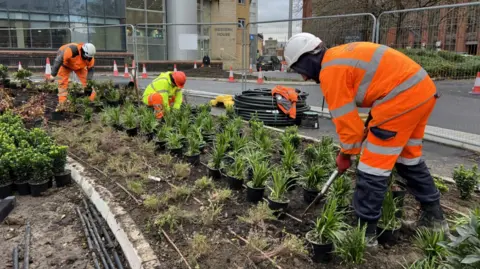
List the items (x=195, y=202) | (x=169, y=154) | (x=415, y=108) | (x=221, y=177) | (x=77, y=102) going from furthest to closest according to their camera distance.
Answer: (x=77, y=102), (x=169, y=154), (x=221, y=177), (x=195, y=202), (x=415, y=108)

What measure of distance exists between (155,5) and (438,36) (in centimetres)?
2321

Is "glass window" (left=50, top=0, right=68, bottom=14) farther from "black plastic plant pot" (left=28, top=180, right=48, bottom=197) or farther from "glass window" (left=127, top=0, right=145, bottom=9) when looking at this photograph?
"black plastic plant pot" (left=28, top=180, right=48, bottom=197)

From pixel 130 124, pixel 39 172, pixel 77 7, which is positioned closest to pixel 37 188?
pixel 39 172

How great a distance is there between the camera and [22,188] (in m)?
4.33

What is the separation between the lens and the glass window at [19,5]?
2073 centimetres

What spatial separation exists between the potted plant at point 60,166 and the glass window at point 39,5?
20.7 meters

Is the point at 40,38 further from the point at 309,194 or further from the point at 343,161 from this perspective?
the point at 343,161

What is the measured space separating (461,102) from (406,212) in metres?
7.09

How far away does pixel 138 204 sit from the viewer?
146 inches

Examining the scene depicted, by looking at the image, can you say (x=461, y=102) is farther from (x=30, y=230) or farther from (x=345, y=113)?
(x=30, y=230)

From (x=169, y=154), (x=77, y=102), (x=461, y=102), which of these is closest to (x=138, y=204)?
(x=169, y=154)

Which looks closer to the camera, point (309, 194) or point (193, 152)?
point (309, 194)

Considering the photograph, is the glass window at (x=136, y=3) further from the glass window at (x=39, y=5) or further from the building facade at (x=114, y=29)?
the glass window at (x=39, y=5)

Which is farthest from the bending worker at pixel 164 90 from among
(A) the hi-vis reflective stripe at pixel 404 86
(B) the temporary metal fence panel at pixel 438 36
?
(A) the hi-vis reflective stripe at pixel 404 86
